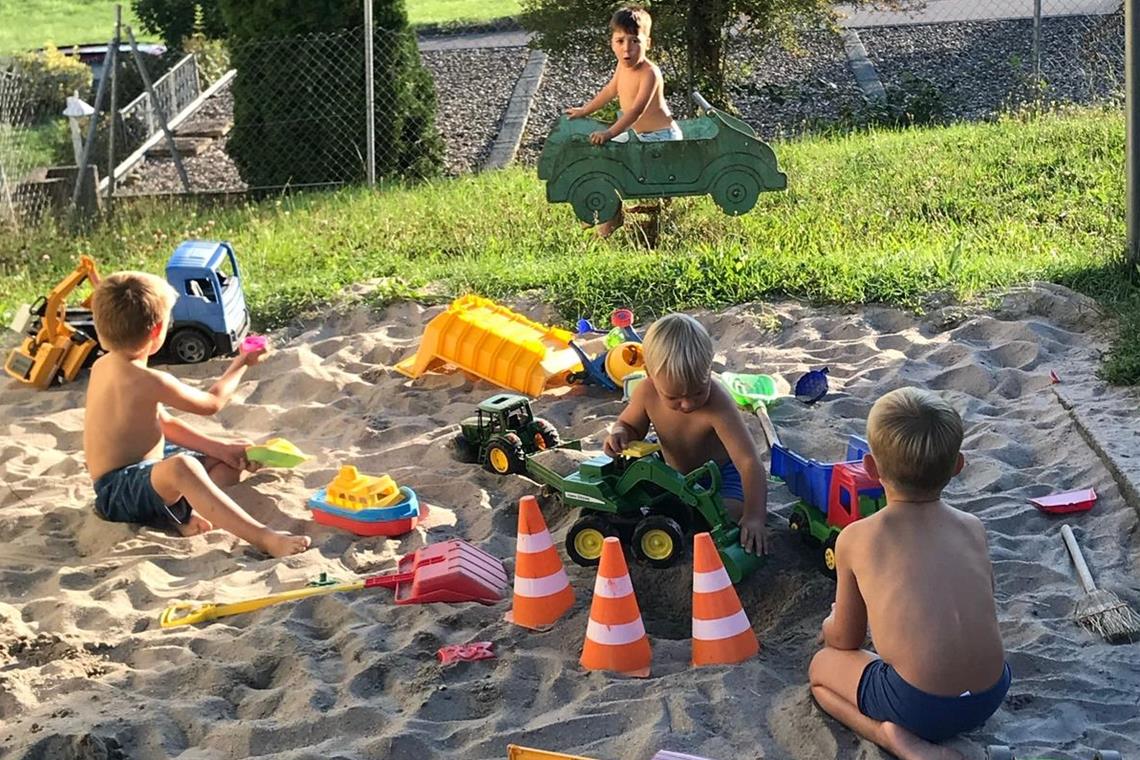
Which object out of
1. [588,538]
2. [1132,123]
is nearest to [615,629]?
[588,538]

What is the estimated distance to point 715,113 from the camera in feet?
24.8

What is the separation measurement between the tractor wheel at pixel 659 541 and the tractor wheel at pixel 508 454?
929mm

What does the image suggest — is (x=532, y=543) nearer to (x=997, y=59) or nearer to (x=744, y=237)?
(x=744, y=237)

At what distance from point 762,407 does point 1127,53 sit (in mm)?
3090

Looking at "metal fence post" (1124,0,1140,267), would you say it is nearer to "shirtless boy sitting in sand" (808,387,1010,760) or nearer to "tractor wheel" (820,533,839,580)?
"tractor wheel" (820,533,839,580)

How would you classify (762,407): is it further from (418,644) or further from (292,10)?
(292,10)

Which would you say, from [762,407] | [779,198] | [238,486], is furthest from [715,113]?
[238,486]

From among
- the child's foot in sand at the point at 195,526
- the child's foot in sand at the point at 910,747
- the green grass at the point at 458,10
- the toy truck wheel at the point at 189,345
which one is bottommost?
the child's foot in sand at the point at 910,747

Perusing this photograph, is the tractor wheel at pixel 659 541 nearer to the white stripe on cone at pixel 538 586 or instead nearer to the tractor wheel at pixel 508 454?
the white stripe on cone at pixel 538 586

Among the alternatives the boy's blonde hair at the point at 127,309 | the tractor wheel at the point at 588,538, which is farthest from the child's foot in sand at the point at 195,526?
the tractor wheel at the point at 588,538

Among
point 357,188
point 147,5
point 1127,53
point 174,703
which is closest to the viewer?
point 174,703

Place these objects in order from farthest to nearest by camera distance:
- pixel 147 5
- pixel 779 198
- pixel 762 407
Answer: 1. pixel 147 5
2. pixel 779 198
3. pixel 762 407

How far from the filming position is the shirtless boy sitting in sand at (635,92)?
7.53 meters

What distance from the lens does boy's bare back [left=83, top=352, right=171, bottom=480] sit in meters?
4.86
